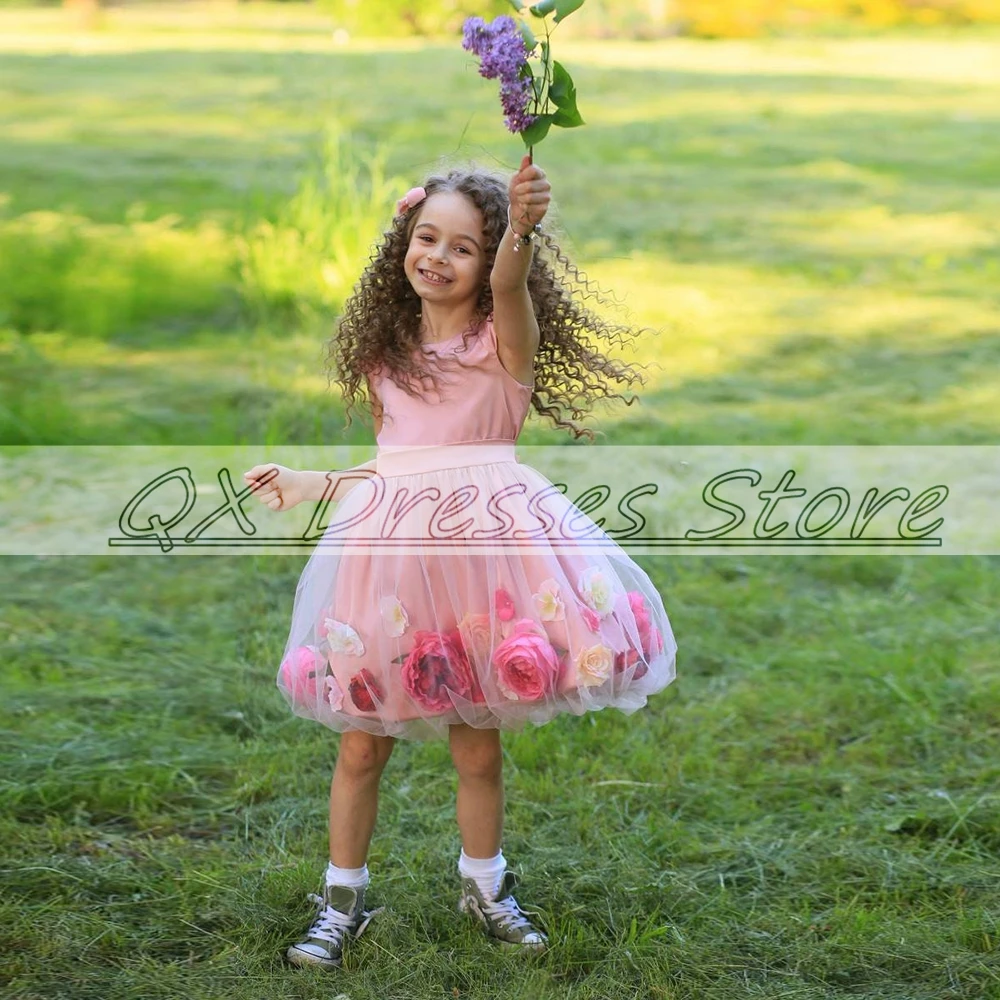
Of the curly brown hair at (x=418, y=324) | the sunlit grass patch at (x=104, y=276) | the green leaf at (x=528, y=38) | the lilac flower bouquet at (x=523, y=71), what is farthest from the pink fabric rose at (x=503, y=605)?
the sunlit grass patch at (x=104, y=276)

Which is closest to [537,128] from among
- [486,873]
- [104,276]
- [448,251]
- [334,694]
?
[448,251]

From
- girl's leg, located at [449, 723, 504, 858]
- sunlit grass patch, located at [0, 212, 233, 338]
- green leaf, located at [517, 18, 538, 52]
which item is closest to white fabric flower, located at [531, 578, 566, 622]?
girl's leg, located at [449, 723, 504, 858]

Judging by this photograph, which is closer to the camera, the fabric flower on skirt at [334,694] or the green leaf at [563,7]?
the green leaf at [563,7]

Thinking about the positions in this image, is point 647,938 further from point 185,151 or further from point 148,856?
point 185,151

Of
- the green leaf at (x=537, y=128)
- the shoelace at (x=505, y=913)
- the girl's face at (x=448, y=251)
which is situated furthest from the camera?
the shoelace at (x=505, y=913)

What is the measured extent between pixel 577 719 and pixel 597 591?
986 millimetres

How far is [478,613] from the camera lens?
2314 mm

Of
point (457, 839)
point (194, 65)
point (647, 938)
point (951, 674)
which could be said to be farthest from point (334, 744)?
point (194, 65)

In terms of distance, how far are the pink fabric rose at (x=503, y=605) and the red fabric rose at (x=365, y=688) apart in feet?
0.69

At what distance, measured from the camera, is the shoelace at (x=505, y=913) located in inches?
97.3

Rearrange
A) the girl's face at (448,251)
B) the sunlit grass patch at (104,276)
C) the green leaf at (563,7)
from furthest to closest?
the sunlit grass patch at (104,276) < the girl's face at (448,251) < the green leaf at (563,7)

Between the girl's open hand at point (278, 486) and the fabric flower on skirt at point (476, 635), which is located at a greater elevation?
the girl's open hand at point (278, 486)

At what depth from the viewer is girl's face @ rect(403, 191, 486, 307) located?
236 cm

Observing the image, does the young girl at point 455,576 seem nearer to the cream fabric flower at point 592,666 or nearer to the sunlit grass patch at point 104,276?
the cream fabric flower at point 592,666
